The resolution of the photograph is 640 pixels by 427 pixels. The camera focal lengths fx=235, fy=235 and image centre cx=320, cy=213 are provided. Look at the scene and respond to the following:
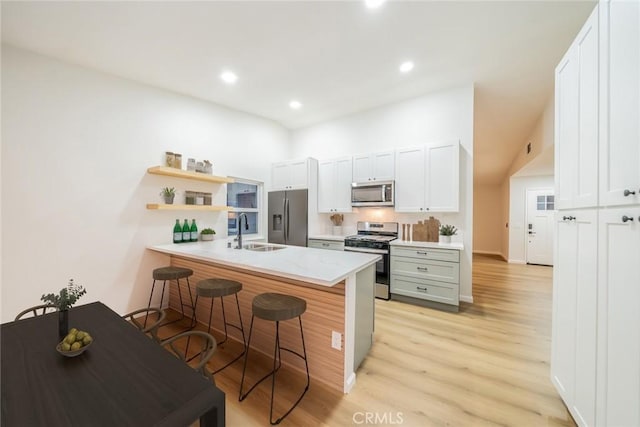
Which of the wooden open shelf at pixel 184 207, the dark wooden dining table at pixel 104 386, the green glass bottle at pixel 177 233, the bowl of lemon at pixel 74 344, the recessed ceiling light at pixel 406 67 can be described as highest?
the recessed ceiling light at pixel 406 67

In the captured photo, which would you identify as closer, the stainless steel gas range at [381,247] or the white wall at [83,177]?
the white wall at [83,177]

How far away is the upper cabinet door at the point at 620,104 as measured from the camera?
1.08m

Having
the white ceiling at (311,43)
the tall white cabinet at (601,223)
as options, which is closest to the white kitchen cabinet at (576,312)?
the tall white cabinet at (601,223)

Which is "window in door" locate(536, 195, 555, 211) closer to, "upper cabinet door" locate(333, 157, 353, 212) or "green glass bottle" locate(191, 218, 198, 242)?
"upper cabinet door" locate(333, 157, 353, 212)

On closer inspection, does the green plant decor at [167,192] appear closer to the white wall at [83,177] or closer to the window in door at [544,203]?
the white wall at [83,177]

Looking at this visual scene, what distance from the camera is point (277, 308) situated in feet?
5.30

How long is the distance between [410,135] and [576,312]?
3154mm

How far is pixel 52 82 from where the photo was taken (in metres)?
2.62

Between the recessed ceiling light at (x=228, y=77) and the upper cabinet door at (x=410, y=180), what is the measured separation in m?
2.64

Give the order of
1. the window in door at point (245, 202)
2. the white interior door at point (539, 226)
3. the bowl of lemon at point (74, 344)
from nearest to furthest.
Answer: the bowl of lemon at point (74, 344)
the window in door at point (245, 202)
the white interior door at point (539, 226)

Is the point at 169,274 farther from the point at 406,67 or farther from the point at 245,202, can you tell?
the point at 406,67

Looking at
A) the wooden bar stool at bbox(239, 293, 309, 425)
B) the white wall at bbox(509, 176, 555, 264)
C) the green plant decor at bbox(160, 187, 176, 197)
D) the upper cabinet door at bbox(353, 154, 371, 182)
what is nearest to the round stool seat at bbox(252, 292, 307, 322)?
the wooden bar stool at bbox(239, 293, 309, 425)

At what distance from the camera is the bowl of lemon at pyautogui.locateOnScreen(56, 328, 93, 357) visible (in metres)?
0.97

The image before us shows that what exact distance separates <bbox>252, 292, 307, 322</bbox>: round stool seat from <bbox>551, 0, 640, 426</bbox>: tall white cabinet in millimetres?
1667
